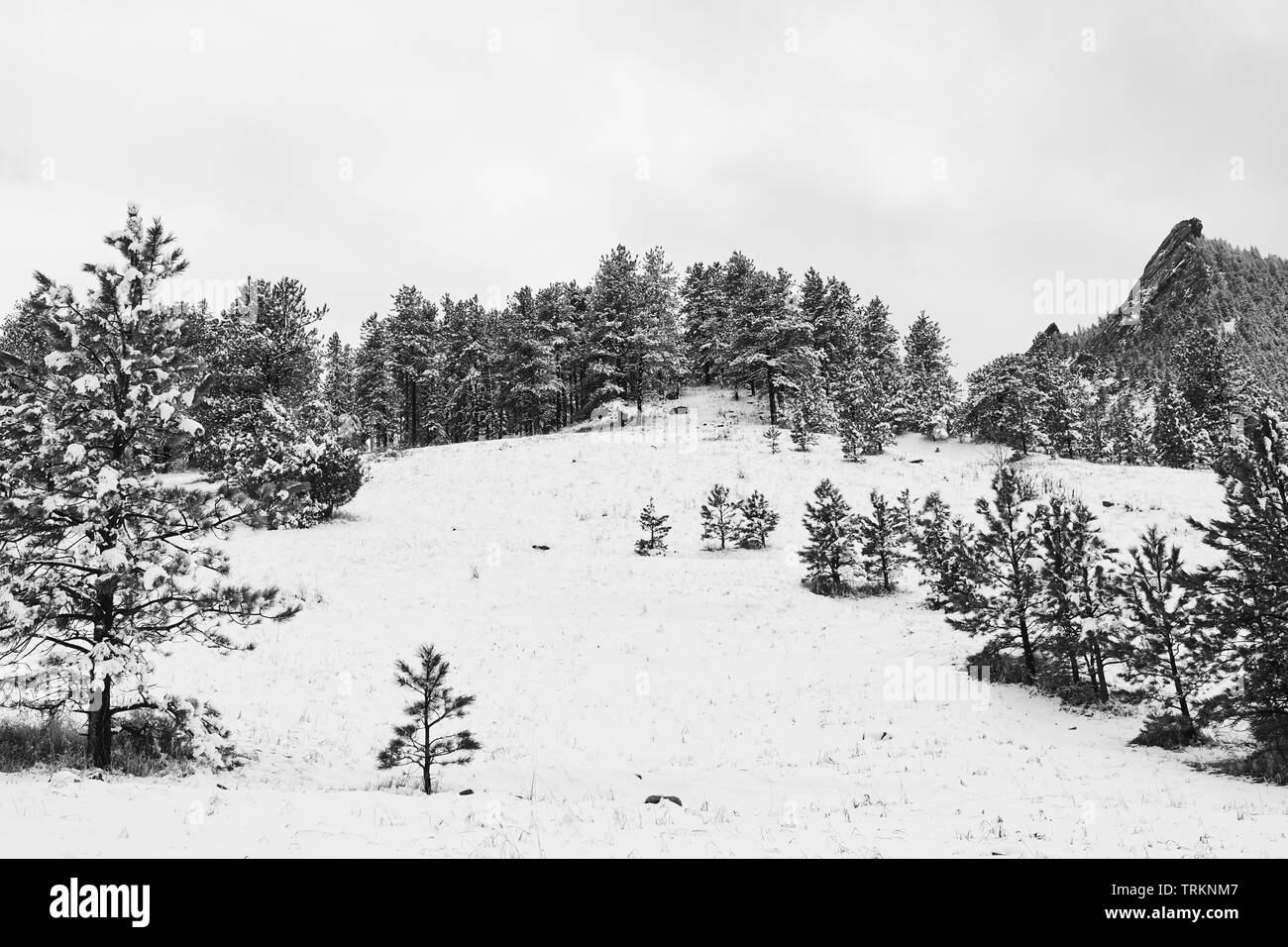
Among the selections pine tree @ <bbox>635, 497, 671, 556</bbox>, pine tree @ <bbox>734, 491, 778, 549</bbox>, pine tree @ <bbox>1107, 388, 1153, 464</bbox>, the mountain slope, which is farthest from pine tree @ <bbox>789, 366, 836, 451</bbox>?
the mountain slope

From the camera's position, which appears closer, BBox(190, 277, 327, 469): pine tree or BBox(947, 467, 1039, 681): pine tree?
BBox(947, 467, 1039, 681): pine tree

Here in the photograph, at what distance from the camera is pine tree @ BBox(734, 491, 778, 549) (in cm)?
2688

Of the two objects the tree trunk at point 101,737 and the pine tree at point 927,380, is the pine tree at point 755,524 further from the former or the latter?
the pine tree at point 927,380

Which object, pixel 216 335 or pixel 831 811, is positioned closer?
pixel 831 811

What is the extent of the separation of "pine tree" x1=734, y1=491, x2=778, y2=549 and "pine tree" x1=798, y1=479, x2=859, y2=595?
3.41 metres

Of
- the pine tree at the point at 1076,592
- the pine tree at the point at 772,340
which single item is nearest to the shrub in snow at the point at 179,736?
the pine tree at the point at 1076,592

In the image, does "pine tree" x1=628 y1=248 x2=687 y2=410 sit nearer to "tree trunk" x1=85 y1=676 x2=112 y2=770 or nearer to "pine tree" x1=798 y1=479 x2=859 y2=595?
"pine tree" x1=798 y1=479 x2=859 y2=595

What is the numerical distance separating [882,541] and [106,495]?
21838 millimetres

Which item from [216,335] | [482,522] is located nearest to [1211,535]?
[482,522]

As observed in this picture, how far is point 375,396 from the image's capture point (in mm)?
59281

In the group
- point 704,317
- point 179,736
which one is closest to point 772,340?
point 704,317

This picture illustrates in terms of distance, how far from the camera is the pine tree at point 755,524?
2688 cm

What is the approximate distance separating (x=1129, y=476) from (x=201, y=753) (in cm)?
4297
